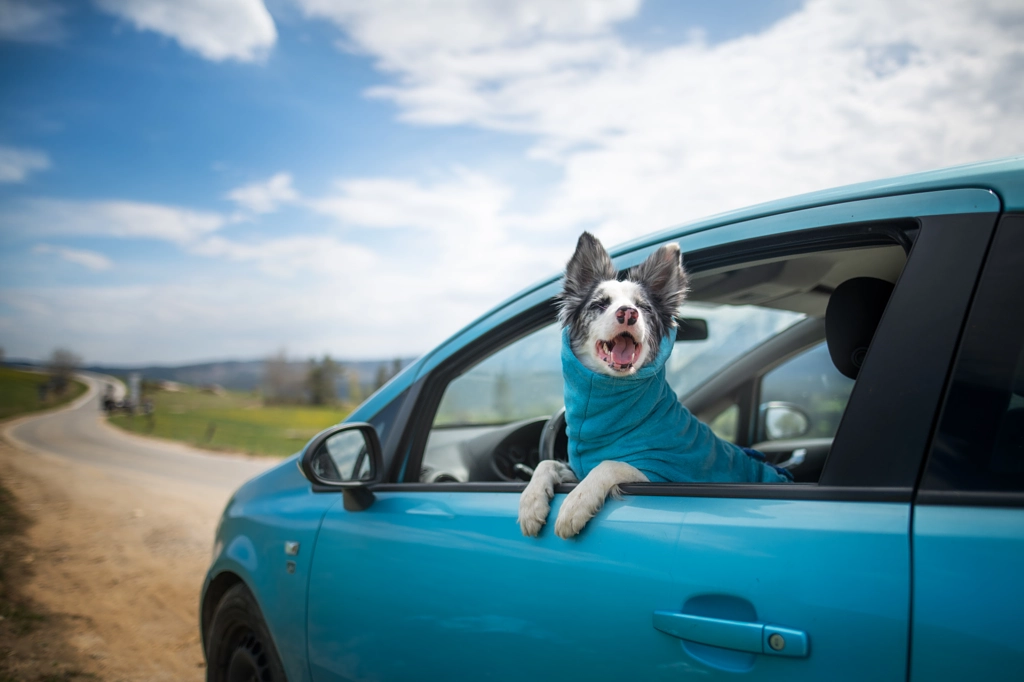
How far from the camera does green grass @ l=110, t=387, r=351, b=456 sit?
24.8 m

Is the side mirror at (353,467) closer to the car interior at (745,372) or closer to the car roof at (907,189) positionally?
the car interior at (745,372)

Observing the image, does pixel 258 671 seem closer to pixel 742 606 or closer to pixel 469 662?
pixel 469 662

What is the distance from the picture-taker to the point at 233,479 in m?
14.7

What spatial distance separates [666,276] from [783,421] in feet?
7.63

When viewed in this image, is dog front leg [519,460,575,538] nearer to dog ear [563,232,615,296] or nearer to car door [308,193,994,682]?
car door [308,193,994,682]

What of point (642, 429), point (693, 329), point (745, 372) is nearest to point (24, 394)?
point (745, 372)

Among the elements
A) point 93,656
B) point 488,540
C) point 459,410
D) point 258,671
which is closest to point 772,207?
point 488,540

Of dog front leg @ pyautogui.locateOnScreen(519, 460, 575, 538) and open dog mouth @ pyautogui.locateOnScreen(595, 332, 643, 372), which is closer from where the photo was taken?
dog front leg @ pyautogui.locateOnScreen(519, 460, 575, 538)

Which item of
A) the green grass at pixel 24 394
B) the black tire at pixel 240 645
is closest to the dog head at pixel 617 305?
the black tire at pixel 240 645

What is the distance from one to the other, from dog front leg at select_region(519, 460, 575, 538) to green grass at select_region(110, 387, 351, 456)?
33.4 feet

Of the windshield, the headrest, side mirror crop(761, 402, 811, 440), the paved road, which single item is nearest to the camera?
the headrest

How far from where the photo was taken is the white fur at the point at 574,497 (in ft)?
5.02

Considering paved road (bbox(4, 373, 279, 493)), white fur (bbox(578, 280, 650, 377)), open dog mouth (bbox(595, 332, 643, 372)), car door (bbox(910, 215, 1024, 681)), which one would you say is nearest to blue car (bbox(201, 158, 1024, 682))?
car door (bbox(910, 215, 1024, 681))

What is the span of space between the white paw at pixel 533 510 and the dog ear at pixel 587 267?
617 mm
